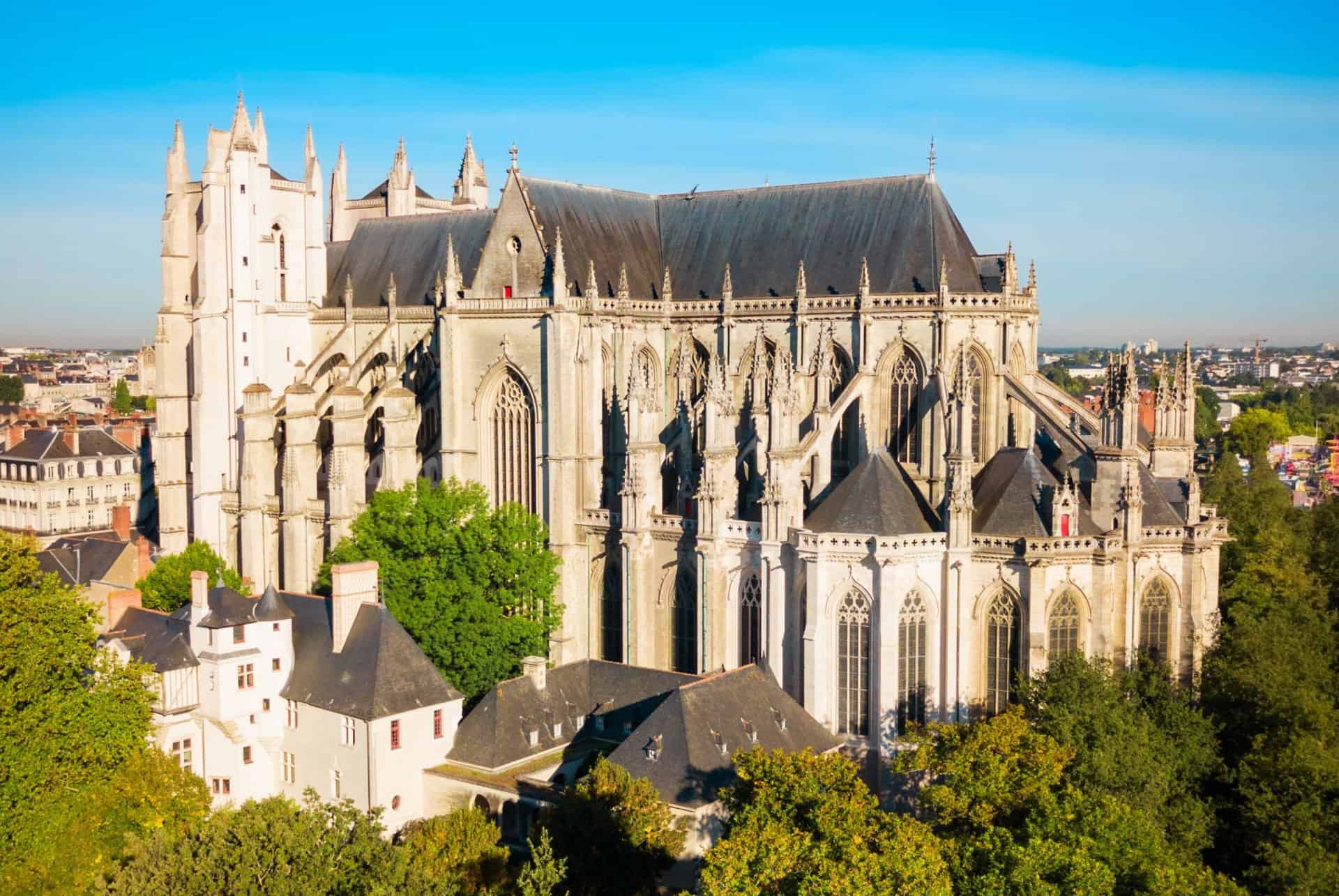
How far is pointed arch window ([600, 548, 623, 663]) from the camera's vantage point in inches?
2172

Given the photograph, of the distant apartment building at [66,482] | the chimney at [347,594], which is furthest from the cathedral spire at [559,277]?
the distant apartment building at [66,482]

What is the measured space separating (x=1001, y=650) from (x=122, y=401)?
502 feet

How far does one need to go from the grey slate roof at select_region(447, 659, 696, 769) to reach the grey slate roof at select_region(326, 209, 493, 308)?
76.7 ft

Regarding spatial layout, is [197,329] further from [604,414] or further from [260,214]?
[604,414]

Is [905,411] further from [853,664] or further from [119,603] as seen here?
[119,603]

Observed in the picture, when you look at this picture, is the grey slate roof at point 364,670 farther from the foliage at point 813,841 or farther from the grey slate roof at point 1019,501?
the grey slate roof at point 1019,501

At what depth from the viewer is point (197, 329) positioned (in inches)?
2589

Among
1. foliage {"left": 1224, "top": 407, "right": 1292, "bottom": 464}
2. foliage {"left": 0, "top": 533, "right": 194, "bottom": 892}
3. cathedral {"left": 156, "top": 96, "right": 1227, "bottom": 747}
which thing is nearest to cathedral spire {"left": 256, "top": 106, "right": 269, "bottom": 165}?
cathedral {"left": 156, "top": 96, "right": 1227, "bottom": 747}

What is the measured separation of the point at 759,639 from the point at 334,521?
68.3 ft

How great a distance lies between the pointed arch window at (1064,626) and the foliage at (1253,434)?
86749mm

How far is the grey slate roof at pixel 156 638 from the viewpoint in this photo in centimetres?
4562

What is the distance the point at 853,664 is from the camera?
1816 inches

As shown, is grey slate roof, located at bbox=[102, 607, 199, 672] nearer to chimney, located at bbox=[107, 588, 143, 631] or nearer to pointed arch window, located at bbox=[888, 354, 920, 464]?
chimney, located at bbox=[107, 588, 143, 631]

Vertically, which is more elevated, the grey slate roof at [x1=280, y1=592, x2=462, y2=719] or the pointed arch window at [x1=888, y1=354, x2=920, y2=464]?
the pointed arch window at [x1=888, y1=354, x2=920, y2=464]
